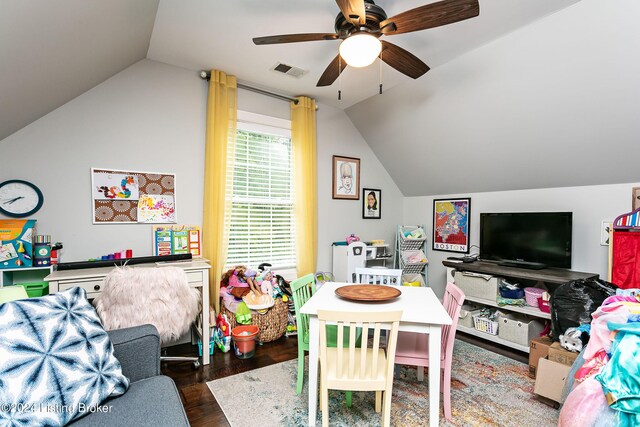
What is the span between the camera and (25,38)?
5.10ft

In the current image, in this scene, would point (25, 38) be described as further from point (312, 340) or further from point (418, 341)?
point (418, 341)

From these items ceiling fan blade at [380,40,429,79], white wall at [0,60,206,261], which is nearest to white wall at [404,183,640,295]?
ceiling fan blade at [380,40,429,79]

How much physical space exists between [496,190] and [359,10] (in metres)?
2.88

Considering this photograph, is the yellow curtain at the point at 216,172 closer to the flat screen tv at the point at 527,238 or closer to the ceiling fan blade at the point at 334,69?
the ceiling fan blade at the point at 334,69

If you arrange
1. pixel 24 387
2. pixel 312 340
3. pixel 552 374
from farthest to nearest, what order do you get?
pixel 552 374, pixel 312 340, pixel 24 387

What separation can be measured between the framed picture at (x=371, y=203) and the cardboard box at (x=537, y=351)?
7.89ft

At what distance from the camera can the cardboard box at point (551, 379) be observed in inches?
77.3

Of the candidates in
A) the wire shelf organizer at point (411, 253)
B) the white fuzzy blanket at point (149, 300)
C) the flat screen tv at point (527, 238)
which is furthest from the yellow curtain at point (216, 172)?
the flat screen tv at point (527, 238)

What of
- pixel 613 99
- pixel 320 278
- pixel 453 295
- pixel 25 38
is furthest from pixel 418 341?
pixel 25 38

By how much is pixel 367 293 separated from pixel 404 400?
78 centimetres

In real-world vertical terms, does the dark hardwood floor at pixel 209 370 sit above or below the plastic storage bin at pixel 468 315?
below

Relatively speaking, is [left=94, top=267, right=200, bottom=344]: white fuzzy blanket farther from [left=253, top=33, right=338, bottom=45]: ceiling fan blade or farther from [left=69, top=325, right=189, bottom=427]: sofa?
[left=253, top=33, right=338, bottom=45]: ceiling fan blade

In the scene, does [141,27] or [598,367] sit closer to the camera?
[598,367]

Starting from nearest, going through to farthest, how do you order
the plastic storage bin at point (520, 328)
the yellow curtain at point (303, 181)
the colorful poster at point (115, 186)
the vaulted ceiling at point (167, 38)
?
1. the vaulted ceiling at point (167, 38)
2. the colorful poster at point (115, 186)
3. the plastic storage bin at point (520, 328)
4. the yellow curtain at point (303, 181)
